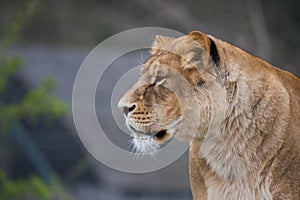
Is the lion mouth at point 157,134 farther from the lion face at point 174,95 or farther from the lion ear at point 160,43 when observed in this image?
the lion ear at point 160,43

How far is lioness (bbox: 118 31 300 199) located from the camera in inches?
135

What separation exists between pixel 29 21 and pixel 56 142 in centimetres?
218

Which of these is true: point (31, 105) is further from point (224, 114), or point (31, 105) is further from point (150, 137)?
point (224, 114)

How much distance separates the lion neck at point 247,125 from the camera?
3.46 m

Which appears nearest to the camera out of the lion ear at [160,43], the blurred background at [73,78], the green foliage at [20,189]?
the lion ear at [160,43]

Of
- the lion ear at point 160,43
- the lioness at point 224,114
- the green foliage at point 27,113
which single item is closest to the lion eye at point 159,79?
the lioness at point 224,114

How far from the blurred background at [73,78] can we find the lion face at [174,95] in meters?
3.24

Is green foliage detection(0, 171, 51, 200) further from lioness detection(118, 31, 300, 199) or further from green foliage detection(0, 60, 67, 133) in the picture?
lioness detection(118, 31, 300, 199)

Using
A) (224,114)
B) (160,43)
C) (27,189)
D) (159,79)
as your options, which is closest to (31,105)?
(27,189)

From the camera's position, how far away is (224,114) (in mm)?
3467

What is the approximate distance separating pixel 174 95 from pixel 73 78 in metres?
4.54

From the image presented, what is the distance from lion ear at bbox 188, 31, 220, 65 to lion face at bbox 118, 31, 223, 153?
0.01 meters

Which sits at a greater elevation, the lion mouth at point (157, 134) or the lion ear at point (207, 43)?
the lion ear at point (207, 43)

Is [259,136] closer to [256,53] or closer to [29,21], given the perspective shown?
[256,53]
